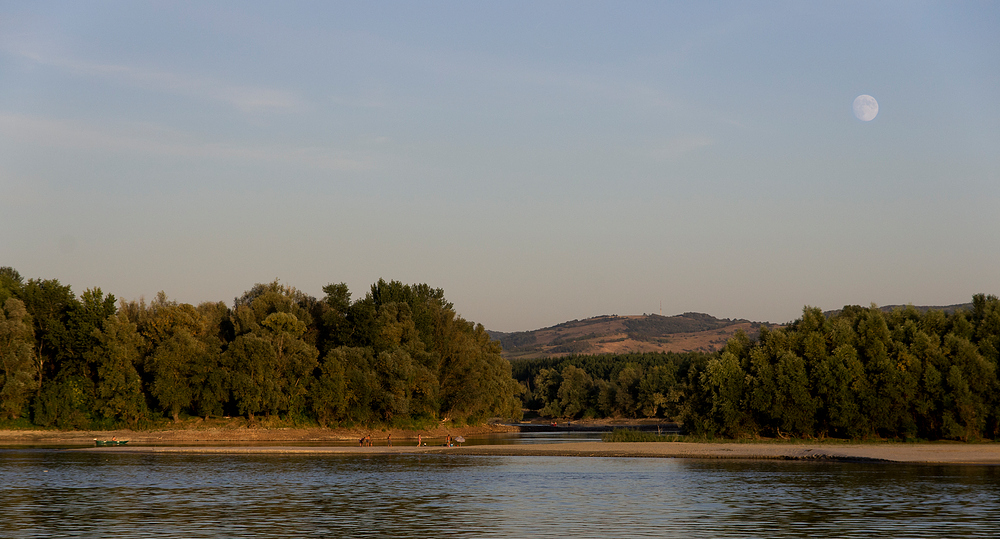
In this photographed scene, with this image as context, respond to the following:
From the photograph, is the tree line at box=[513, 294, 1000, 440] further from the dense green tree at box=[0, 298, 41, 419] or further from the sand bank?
the dense green tree at box=[0, 298, 41, 419]

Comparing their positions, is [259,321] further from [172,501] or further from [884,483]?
[884,483]

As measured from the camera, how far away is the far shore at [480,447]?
6384 cm

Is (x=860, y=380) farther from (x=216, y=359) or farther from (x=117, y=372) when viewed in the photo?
(x=117, y=372)

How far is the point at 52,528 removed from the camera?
30844mm

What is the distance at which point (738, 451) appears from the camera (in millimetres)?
68875

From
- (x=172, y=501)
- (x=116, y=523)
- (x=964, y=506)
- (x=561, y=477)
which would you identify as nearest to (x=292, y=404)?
(x=561, y=477)

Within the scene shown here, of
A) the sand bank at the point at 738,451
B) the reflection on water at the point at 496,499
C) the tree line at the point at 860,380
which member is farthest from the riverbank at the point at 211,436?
the tree line at the point at 860,380

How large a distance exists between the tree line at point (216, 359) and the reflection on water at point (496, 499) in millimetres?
33197

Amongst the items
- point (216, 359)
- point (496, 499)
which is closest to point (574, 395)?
point (216, 359)

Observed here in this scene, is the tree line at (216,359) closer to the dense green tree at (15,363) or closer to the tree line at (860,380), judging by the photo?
the dense green tree at (15,363)

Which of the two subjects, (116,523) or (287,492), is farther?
(287,492)

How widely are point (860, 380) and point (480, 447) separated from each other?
115ft

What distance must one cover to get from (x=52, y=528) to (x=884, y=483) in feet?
132

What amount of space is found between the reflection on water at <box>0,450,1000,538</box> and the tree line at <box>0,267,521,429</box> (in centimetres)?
3320
